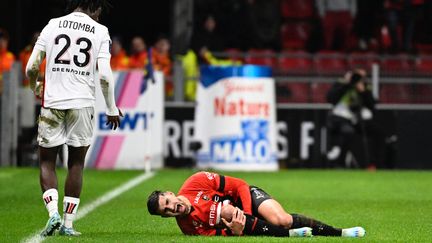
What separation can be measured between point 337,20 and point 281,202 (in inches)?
566

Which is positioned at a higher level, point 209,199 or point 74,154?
point 74,154

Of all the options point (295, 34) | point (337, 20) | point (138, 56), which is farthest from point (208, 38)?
point (337, 20)

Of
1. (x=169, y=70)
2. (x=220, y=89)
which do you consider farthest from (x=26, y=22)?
(x=220, y=89)

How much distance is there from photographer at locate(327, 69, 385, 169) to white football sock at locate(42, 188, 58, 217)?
41.2ft

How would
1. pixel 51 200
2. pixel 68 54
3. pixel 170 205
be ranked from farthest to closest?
pixel 68 54 → pixel 51 200 → pixel 170 205

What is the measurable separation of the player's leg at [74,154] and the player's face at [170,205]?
101 cm

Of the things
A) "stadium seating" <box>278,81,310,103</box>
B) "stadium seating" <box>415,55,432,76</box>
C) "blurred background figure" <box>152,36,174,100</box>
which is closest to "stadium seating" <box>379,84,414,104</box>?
"stadium seating" <box>415,55,432,76</box>

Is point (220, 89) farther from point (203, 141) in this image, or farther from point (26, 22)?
point (26, 22)

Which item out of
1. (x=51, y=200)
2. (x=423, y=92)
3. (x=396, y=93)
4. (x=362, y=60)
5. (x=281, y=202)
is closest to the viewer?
(x=51, y=200)

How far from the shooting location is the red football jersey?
32.7ft

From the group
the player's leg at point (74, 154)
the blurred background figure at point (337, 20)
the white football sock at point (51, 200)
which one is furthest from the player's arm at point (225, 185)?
the blurred background figure at point (337, 20)

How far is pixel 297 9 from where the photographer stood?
28641 mm

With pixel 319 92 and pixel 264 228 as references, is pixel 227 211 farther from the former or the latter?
pixel 319 92

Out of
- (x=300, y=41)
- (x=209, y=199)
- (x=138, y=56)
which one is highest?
(x=300, y=41)
